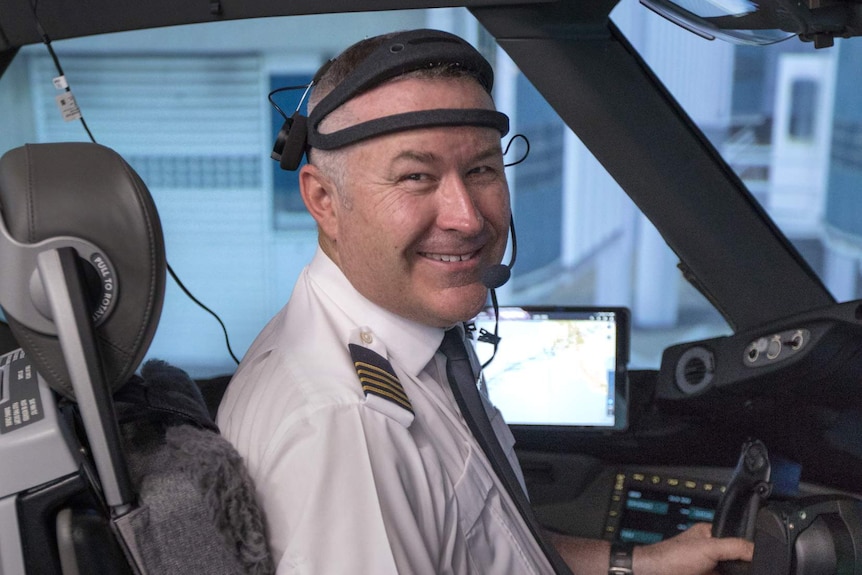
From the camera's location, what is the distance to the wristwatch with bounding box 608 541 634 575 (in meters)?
1.53

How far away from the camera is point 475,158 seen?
3.84 ft

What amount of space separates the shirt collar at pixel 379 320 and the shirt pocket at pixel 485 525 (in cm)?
15

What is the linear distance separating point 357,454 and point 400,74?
484 millimetres

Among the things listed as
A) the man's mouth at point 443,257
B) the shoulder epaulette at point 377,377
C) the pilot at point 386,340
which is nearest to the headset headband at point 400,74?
the pilot at point 386,340

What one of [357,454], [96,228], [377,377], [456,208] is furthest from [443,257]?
[96,228]

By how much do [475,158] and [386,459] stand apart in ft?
1.36

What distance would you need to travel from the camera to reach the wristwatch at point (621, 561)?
153cm

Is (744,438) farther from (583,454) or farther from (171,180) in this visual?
(171,180)

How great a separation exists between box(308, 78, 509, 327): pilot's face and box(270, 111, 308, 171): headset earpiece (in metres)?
0.11

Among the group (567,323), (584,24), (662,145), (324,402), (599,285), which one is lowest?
(599,285)

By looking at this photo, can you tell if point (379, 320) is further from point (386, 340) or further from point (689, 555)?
point (689, 555)

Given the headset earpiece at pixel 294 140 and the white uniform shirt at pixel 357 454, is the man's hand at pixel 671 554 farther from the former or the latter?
the headset earpiece at pixel 294 140

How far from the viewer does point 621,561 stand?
153 centimetres

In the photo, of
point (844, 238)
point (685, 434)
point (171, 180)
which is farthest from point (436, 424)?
point (844, 238)
